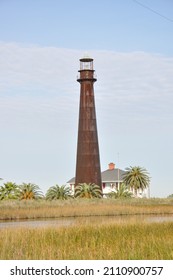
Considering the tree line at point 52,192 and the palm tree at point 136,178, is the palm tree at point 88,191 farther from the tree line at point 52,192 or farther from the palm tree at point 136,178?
the palm tree at point 136,178

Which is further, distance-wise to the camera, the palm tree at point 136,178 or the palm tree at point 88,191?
the palm tree at point 136,178

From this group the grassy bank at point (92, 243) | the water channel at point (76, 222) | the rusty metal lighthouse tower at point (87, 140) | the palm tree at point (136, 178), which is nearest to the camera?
the grassy bank at point (92, 243)

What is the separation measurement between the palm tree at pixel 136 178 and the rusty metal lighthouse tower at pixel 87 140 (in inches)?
949

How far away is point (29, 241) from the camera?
21.4 metres

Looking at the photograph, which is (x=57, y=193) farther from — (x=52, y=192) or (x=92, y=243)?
(x=92, y=243)

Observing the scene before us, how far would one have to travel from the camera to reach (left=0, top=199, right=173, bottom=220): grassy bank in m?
48.8

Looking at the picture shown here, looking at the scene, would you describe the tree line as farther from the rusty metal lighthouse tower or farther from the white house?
the white house

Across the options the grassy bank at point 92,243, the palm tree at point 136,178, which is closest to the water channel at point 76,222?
the grassy bank at point 92,243

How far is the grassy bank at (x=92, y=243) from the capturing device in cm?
1722

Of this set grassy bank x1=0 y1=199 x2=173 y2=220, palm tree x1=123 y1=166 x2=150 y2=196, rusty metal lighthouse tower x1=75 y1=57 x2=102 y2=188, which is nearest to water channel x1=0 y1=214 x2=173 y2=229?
grassy bank x1=0 y1=199 x2=173 y2=220

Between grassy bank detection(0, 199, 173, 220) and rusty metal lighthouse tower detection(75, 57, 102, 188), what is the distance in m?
3.04

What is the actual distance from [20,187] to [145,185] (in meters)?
24.6
